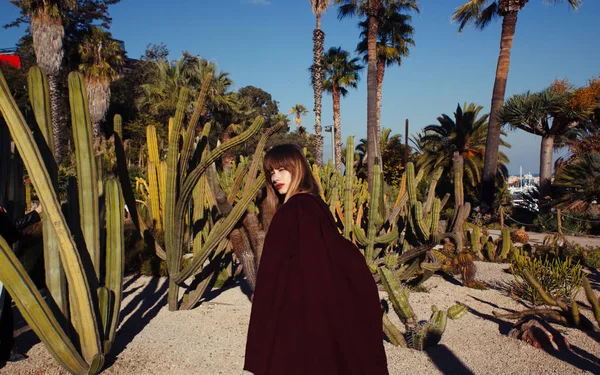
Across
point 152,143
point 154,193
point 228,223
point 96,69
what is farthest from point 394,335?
point 96,69

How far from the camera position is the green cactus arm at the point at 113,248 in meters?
3.72

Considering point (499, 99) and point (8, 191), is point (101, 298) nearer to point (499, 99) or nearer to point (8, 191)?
point (8, 191)

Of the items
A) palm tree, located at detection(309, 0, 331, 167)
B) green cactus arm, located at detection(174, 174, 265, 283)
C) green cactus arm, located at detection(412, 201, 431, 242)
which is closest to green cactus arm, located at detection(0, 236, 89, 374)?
green cactus arm, located at detection(174, 174, 265, 283)

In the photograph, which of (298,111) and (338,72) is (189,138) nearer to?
(338,72)

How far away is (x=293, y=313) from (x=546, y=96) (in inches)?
695

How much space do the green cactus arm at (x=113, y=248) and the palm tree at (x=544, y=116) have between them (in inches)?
616

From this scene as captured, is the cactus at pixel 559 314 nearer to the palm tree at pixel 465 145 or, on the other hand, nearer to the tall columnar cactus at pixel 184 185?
the tall columnar cactus at pixel 184 185

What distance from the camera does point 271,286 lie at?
2100 millimetres

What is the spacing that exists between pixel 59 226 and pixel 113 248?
73cm

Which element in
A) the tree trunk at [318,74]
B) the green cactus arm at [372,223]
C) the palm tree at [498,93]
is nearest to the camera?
the green cactus arm at [372,223]

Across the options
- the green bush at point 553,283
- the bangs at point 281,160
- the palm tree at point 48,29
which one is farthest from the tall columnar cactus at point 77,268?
the palm tree at point 48,29

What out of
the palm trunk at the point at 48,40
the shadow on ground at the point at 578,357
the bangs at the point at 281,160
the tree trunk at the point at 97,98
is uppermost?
the palm trunk at the point at 48,40

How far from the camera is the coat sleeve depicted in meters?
2.05

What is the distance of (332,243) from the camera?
212 centimetres
